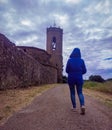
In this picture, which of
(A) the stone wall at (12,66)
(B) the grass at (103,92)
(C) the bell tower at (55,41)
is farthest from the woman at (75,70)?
(C) the bell tower at (55,41)

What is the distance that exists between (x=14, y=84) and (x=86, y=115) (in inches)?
501

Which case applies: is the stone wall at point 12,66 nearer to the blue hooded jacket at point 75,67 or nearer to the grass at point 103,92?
the grass at point 103,92

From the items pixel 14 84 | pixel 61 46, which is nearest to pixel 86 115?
pixel 14 84

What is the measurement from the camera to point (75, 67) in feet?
31.8

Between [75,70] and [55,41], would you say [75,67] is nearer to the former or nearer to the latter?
[75,70]

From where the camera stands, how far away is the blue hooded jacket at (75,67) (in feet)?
31.7

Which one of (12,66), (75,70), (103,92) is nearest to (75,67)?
(75,70)

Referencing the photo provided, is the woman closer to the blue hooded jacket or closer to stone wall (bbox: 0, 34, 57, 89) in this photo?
the blue hooded jacket

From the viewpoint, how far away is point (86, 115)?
873 cm

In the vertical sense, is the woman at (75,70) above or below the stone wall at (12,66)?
below

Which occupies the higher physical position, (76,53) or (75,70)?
(76,53)

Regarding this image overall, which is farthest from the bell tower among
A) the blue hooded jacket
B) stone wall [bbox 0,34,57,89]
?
the blue hooded jacket

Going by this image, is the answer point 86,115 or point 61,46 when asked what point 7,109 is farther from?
point 61,46

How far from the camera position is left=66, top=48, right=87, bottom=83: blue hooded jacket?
966 cm
